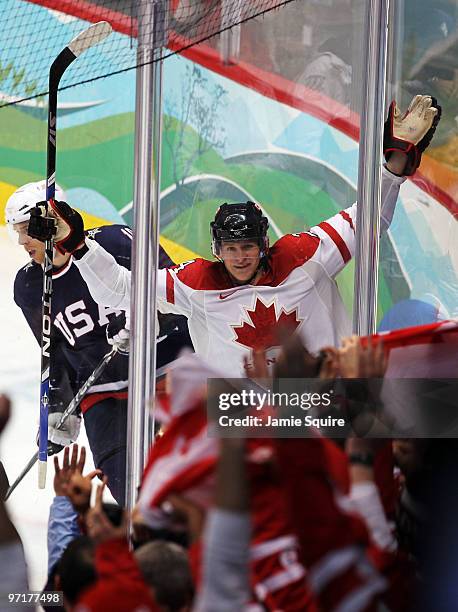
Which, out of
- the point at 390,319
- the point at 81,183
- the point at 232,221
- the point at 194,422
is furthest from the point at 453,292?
the point at 194,422

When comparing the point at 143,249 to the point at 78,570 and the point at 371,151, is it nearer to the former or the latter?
the point at 371,151

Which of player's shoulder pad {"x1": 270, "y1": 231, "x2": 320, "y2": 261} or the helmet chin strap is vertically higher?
player's shoulder pad {"x1": 270, "y1": 231, "x2": 320, "y2": 261}

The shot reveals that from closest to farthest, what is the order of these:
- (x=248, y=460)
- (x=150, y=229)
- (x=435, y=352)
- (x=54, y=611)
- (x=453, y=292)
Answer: (x=248, y=460) < (x=435, y=352) < (x=54, y=611) < (x=150, y=229) < (x=453, y=292)

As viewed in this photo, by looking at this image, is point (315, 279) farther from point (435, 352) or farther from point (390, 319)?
point (435, 352)

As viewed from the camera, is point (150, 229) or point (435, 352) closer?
point (435, 352)

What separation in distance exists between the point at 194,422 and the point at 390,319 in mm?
1120

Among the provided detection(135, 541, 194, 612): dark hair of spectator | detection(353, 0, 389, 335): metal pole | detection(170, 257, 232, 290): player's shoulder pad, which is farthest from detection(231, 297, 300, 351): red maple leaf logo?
detection(135, 541, 194, 612): dark hair of spectator

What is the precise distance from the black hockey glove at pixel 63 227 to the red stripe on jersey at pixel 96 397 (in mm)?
379

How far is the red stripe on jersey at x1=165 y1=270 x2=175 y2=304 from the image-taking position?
275 centimetres

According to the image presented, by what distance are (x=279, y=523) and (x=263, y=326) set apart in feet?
3.35

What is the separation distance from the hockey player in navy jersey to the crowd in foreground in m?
0.58

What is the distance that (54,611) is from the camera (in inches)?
97.7

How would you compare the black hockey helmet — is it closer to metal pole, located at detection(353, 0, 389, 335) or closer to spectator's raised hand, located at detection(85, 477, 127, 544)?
metal pole, located at detection(353, 0, 389, 335)

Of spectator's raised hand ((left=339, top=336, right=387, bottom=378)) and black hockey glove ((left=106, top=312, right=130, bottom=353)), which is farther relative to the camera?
black hockey glove ((left=106, top=312, right=130, bottom=353))
